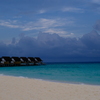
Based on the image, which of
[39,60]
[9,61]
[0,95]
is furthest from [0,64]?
[0,95]

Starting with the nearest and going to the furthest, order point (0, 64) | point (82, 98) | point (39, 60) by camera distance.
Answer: point (82, 98), point (0, 64), point (39, 60)

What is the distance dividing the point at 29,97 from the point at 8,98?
84cm

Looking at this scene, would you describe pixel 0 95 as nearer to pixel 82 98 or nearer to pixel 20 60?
pixel 82 98

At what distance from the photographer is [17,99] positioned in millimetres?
6836

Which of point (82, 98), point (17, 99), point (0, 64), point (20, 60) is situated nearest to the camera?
point (17, 99)

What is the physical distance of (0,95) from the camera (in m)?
7.39

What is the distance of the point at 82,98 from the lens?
7.28 meters

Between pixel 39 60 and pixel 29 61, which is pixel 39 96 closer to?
pixel 29 61

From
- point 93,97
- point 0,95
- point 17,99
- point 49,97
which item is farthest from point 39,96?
point 93,97

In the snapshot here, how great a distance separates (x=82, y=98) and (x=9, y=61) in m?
48.1

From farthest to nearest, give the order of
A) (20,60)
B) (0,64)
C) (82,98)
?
(20,60) < (0,64) < (82,98)

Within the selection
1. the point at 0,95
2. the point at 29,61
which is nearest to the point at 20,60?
the point at 29,61

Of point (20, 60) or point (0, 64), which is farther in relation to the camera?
point (20, 60)

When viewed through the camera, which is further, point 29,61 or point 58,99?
point 29,61
